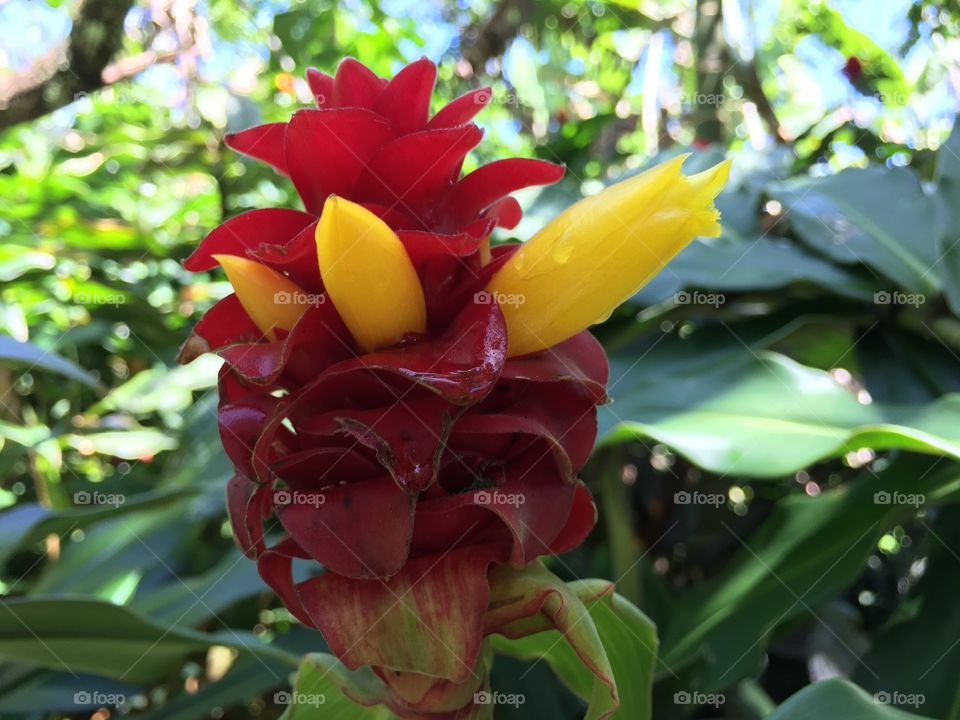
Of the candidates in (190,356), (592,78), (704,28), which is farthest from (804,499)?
(592,78)

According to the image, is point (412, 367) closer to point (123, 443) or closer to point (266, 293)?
point (266, 293)

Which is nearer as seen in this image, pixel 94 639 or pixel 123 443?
pixel 94 639

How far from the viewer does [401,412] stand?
0.34 metres

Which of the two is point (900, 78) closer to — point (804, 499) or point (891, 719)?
point (804, 499)

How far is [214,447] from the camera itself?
850 mm

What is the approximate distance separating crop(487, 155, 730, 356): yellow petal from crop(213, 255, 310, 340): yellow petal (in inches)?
3.8

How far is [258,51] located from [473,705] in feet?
10.6

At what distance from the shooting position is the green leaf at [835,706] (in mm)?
393

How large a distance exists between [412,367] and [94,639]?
0.41 m

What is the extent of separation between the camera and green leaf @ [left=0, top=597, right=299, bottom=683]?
0.52 metres

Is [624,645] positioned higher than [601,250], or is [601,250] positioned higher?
[601,250]

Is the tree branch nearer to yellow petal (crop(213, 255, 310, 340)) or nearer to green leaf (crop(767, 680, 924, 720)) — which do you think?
yellow petal (crop(213, 255, 310, 340))

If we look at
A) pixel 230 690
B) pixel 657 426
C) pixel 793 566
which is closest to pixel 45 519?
pixel 230 690

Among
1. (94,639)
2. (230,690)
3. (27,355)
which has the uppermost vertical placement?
(27,355)
